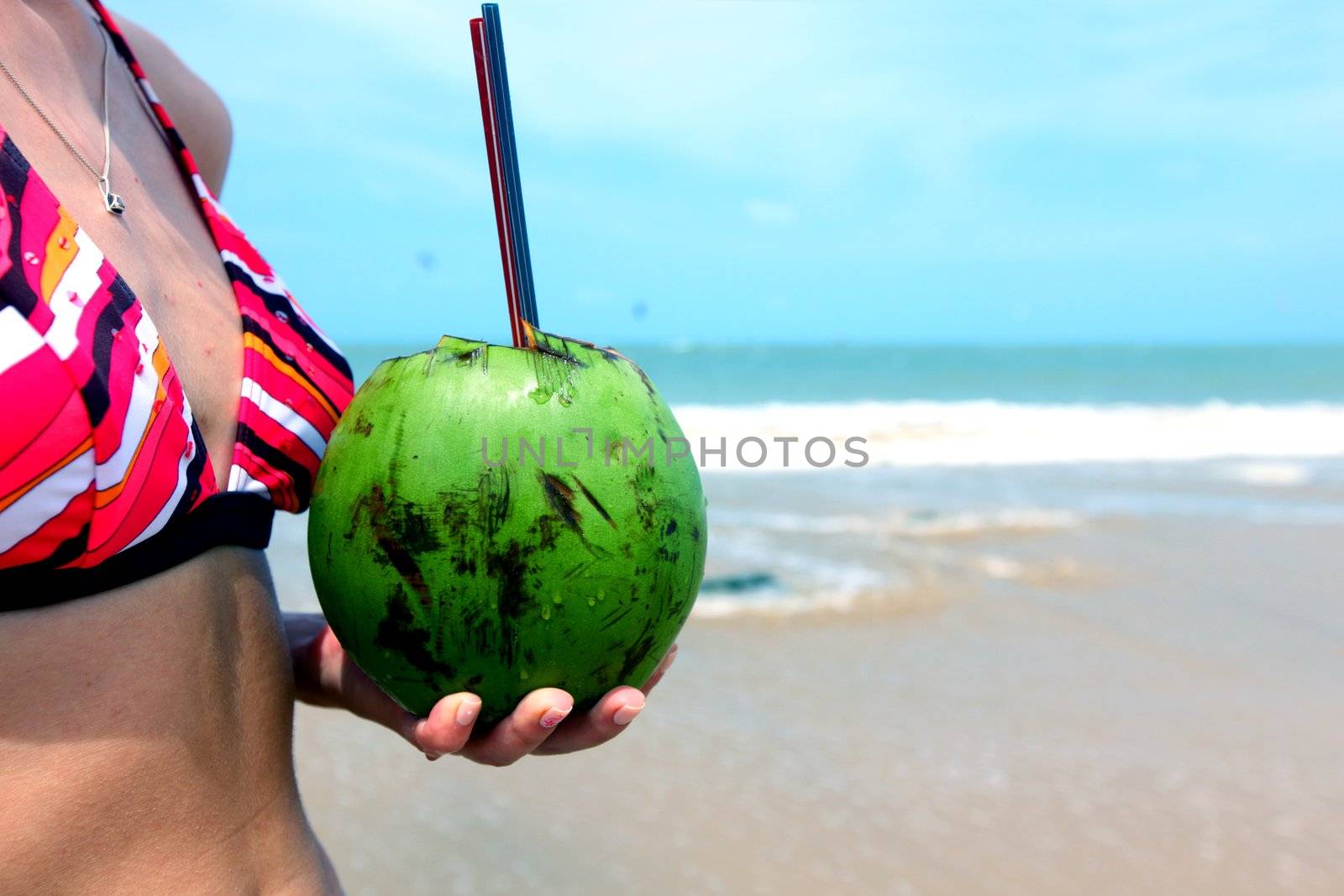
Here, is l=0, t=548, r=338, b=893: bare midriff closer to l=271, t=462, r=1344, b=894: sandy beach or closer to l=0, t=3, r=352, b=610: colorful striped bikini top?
l=0, t=3, r=352, b=610: colorful striped bikini top

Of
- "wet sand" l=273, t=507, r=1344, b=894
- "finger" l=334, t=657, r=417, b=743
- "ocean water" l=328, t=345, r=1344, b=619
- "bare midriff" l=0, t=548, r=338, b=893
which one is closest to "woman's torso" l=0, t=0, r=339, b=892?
"bare midriff" l=0, t=548, r=338, b=893

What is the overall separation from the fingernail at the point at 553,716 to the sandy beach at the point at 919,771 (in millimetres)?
1896

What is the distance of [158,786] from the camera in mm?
933

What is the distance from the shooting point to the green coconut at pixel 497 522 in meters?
0.93

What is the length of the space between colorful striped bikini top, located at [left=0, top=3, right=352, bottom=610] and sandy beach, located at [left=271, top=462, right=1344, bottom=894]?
6.63ft

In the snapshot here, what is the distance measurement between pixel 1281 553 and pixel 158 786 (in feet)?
20.3

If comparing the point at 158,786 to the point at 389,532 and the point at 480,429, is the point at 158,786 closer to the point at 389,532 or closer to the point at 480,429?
the point at 389,532

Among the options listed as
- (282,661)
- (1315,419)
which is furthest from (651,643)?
(1315,419)

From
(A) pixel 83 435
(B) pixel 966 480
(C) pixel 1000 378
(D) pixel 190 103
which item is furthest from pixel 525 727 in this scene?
(C) pixel 1000 378

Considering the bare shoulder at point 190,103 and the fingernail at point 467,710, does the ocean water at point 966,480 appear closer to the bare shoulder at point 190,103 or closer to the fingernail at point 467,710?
the bare shoulder at point 190,103

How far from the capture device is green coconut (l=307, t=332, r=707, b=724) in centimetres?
93

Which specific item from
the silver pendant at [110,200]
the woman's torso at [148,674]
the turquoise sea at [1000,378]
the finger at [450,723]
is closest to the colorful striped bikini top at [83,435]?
the woman's torso at [148,674]

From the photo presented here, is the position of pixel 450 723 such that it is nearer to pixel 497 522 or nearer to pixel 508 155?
pixel 497 522

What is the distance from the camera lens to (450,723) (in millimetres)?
956
